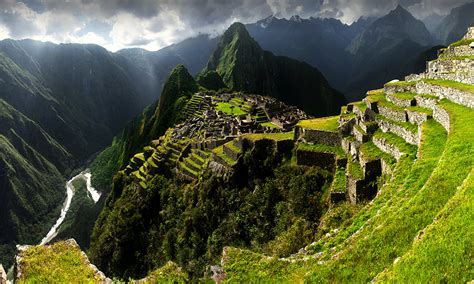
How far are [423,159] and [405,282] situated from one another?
33.9 ft

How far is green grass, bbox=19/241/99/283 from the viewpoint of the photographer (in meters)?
14.5

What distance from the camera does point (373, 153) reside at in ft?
84.9

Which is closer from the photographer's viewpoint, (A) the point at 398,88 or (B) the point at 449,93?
(B) the point at 449,93

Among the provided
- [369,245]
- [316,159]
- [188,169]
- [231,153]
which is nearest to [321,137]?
[316,159]

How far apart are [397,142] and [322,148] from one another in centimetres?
1080

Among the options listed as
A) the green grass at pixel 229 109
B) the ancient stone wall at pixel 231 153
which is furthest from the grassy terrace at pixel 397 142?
the green grass at pixel 229 109

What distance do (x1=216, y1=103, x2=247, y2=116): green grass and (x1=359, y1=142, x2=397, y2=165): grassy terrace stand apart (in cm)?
6865

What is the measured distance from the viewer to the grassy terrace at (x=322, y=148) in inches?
1299

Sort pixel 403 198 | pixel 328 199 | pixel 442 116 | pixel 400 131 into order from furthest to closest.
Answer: pixel 328 199
pixel 400 131
pixel 442 116
pixel 403 198

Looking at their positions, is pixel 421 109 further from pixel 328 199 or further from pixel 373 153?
pixel 328 199

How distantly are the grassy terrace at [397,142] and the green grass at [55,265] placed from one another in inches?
705

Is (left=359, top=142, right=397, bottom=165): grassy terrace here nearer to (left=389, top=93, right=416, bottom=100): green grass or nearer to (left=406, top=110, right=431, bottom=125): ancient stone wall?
(left=406, top=110, right=431, bottom=125): ancient stone wall

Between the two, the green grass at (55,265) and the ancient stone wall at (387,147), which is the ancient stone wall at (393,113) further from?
the green grass at (55,265)

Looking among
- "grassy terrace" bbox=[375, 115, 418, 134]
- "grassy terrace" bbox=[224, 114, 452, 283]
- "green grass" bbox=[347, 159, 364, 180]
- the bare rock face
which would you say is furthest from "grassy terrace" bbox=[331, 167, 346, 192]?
the bare rock face
